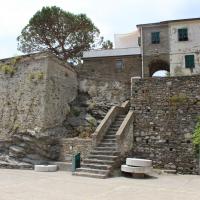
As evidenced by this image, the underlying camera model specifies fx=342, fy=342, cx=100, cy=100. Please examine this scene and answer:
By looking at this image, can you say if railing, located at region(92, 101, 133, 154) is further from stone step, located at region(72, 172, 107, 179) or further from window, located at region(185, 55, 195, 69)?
window, located at region(185, 55, 195, 69)

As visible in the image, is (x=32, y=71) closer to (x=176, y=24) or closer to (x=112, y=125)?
(x=112, y=125)

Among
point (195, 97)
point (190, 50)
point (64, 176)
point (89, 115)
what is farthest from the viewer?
point (190, 50)

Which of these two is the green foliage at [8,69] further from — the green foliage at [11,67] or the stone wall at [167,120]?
the stone wall at [167,120]

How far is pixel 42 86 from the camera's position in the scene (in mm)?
19281

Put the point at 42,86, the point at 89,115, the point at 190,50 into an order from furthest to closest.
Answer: the point at 190,50 < the point at 89,115 < the point at 42,86

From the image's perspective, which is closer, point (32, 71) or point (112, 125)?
point (112, 125)

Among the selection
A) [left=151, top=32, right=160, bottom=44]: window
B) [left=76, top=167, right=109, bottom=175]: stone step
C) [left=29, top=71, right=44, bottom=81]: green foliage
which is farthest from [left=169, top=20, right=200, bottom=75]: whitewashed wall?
[left=76, top=167, right=109, bottom=175]: stone step

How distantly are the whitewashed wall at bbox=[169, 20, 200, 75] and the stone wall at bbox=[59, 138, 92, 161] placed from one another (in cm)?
1123

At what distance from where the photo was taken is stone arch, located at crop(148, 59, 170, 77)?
88.3ft

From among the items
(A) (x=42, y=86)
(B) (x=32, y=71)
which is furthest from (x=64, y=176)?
(B) (x=32, y=71)

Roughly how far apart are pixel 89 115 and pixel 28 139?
13.7ft

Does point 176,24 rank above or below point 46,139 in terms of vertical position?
above

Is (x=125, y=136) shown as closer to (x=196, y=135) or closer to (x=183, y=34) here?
(x=196, y=135)

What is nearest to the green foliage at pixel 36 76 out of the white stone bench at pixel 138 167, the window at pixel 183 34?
the white stone bench at pixel 138 167
